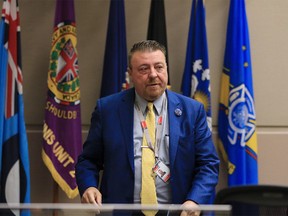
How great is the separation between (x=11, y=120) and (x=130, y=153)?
6.24 feet

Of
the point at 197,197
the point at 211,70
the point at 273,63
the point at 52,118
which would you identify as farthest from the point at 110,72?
the point at 197,197

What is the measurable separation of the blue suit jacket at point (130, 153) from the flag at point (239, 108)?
1.75 metres

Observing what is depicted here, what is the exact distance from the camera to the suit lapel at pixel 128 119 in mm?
2766

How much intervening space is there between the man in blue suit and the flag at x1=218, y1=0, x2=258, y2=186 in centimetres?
176

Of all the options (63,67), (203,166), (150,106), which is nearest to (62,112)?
(63,67)

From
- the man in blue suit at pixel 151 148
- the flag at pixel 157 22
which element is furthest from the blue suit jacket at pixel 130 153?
the flag at pixel 157 22

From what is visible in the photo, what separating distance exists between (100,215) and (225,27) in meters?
3.26

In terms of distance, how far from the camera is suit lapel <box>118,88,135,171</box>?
2.77 meters

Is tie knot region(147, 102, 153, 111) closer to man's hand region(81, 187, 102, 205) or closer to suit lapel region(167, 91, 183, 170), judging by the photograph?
suit lapel region(167, 91, 183, 170)

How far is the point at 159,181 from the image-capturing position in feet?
8.94

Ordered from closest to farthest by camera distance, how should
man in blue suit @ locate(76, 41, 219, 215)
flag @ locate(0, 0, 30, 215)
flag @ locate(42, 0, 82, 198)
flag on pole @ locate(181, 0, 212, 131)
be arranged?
man in blue suit @ locate(76, 41, 219, 215) < flag @ locate(0, 0, 30, 215) < flag @ locate(42, 0, 82, 198) < flag on pole @ locate(181, 0, 212, 131)

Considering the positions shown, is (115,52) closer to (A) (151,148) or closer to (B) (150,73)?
(B) (150,73)

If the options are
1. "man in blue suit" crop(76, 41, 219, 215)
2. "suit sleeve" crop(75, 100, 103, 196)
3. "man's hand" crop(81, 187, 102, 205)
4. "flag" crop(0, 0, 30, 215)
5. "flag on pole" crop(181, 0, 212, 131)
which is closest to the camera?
"man's hand" crop(81, 187, 102, 205)

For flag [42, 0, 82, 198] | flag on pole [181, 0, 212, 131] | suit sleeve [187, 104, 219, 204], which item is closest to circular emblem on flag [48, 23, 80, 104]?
flag [42, 0, 82, 198]
